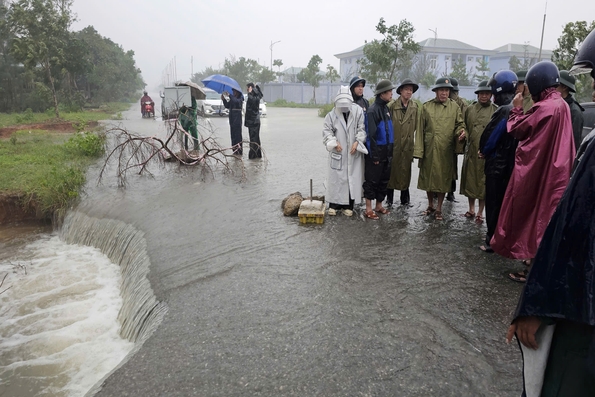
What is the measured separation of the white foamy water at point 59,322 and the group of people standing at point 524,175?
324cm

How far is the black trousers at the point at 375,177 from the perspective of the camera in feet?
18.9

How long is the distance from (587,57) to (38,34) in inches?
1022

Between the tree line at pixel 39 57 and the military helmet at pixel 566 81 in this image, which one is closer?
the military helmet at pixel 566 81

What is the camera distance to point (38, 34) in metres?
21.9

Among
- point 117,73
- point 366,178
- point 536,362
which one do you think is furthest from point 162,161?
point 117,73

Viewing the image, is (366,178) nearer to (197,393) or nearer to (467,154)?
(467,154)

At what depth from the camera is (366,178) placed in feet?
19.1

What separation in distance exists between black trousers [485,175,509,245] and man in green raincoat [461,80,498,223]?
0.87 meters

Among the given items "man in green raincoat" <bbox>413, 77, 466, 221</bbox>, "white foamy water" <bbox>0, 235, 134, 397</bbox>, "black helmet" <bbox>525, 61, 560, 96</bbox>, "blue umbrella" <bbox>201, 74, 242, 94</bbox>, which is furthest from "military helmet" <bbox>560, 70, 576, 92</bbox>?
"blue umbrella" <bbox>201, 74, 242, 94</bbox>

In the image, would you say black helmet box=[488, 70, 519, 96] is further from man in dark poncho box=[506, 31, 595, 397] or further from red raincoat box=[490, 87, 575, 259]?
man in dark poncho box=[506, 31, 595, 397]

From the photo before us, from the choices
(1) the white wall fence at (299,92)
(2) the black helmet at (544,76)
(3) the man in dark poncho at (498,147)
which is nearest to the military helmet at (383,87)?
(3) the man in dark poncho at (498,147)

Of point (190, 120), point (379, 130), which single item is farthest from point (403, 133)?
point (190, 120)

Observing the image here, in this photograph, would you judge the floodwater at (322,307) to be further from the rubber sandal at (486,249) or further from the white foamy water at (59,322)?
the white foamy water at (59,322)

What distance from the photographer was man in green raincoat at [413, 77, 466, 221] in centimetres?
553
